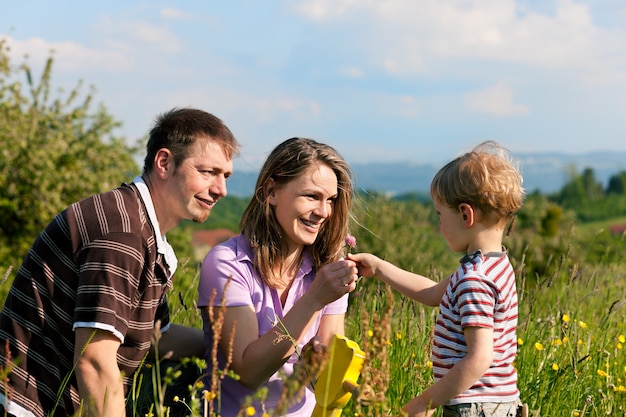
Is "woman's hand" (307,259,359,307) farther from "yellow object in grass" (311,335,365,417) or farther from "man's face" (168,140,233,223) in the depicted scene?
"man's face" (168,140,233,223)

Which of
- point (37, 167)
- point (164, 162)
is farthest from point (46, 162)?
point (164, 162)

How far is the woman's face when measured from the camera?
335 centimetres

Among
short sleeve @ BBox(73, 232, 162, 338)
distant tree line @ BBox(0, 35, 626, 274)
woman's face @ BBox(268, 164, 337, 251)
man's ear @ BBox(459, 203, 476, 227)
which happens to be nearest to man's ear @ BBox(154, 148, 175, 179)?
short sleeve @ BBox(73, 232, 162, 338)

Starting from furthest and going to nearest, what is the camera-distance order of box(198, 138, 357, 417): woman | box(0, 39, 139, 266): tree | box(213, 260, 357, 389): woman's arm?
box(0, 39, 139, 266): tree
box(198, 138, 357, 417): woman
box(213, 260, 357, 389): woman's arm

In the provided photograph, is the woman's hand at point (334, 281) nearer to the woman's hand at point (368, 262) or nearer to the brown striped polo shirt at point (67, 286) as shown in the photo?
the woman's hand at point (368, 262)

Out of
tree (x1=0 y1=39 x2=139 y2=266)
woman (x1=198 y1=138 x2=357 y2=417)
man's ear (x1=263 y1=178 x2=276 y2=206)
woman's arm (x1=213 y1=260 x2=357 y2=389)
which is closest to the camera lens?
woman's arm (x1=213 y1=260 x2=357 y2=389)

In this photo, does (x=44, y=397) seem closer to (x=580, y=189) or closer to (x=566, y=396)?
(x=566, y=396)

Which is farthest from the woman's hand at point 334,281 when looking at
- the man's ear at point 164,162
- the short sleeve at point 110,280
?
the man's ear at point 164,162

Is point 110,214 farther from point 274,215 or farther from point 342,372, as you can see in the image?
point 342,372

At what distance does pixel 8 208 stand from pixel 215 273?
523 inches

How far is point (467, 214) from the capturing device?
2.87m

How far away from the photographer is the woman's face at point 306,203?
335cm

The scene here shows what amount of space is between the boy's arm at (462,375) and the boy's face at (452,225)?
1.33ft

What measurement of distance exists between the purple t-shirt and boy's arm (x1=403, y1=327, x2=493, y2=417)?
2.66 ft
